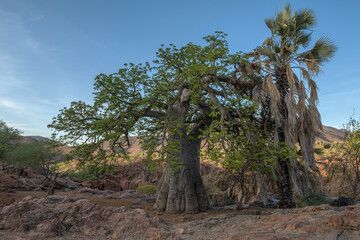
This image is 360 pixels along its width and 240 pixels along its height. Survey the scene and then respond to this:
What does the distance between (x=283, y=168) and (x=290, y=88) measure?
130 inches

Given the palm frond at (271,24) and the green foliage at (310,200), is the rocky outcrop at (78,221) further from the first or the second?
the palm frond at (271,24)

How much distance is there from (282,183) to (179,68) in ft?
21.5

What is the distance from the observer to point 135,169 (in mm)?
32781

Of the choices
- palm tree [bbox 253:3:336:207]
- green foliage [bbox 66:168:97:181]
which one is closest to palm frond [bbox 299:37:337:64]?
palm tree [bbox 253:3:336:207]

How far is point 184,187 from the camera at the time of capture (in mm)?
10875

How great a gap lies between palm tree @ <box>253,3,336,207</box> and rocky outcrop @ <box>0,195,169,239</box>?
20.9 ft

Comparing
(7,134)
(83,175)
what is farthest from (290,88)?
(7,134)

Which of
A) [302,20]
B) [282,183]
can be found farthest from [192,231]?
[302,20]

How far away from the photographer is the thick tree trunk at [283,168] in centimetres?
1043

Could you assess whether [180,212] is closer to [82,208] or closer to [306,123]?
[82,208]

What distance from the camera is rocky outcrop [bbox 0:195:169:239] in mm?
5270

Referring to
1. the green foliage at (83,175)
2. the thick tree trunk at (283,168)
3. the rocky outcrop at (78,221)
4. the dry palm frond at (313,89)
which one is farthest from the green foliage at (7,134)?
the dry palm frond at (313,89)

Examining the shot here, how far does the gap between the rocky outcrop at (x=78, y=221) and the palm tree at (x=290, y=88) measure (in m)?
6.38

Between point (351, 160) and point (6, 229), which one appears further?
point (351, 160)
